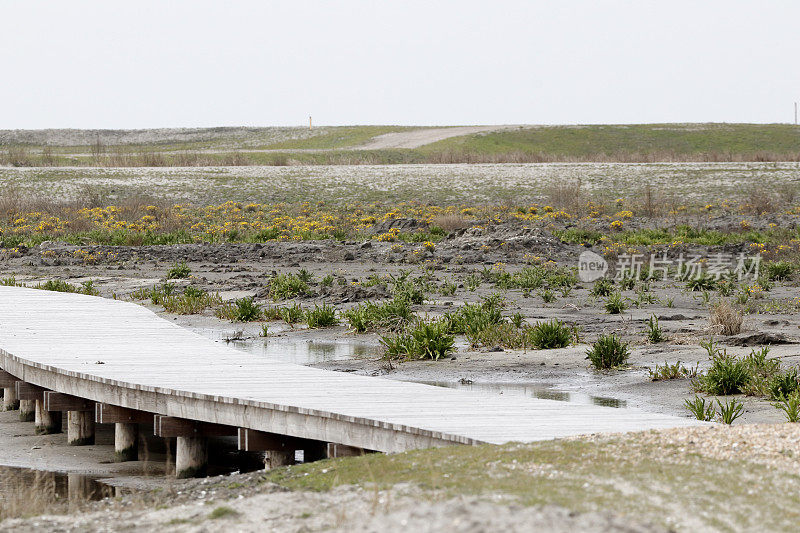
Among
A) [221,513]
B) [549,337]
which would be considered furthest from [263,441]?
[549,337]

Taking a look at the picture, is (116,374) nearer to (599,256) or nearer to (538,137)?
(599,256)

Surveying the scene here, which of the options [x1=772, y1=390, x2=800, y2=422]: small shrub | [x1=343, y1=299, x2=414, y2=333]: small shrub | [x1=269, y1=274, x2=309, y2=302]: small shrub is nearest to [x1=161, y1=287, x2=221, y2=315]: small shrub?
[x1=269, y1=274, x2=309, y2=302]: small shrub

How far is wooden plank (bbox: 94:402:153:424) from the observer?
10031 mm

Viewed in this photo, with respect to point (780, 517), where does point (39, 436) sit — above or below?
below

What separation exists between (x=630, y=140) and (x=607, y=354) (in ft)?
226

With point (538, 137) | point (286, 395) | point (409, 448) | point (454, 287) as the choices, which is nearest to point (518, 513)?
point (409, 448)

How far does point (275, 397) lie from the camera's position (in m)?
8.77

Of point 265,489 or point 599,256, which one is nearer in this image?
point 265,489

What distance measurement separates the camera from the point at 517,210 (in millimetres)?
32750

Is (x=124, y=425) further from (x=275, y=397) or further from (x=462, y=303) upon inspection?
(x=462, y=303)

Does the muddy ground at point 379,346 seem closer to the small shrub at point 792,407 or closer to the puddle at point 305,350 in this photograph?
the puddle at point 305,350

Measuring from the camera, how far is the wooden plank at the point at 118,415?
1003 cm

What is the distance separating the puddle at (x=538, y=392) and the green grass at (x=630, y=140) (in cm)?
6106

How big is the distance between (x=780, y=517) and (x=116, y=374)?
21.8 ft
